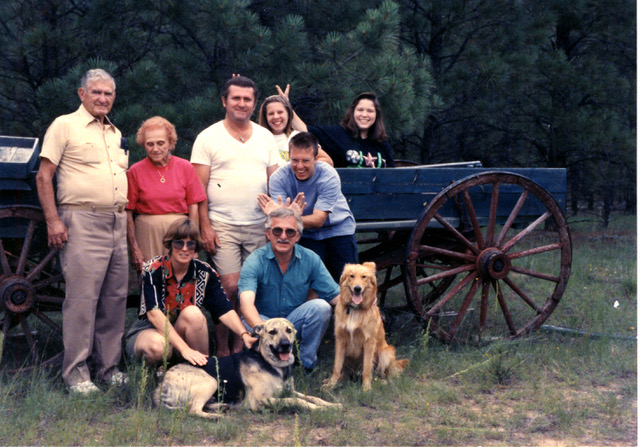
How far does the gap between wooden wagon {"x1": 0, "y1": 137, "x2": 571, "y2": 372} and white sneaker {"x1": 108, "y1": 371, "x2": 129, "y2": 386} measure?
516 mm

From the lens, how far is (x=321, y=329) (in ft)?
14.5

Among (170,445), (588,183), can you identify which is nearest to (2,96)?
(170,445)

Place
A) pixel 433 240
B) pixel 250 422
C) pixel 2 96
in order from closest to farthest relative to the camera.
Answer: pixel 250 422, pixel 433 240, pixel 2 96

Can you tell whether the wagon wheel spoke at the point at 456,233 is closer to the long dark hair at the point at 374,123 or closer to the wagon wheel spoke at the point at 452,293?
the wagon wheel spoke at the point at 452,293

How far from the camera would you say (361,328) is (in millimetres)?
4410

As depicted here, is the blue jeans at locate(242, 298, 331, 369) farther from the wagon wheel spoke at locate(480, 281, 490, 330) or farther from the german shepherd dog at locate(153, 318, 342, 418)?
the wagon wheel spoke at locate(480, 281, 490, 330)

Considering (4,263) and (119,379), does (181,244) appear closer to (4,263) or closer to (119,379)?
(119,379)

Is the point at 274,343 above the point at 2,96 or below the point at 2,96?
below

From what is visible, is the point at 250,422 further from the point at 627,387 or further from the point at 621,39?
the point at 621,39

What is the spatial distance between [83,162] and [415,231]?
2.40 m

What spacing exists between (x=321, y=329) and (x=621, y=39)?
9.00 metres

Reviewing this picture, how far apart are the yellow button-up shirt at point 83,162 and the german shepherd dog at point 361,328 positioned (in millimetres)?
1588

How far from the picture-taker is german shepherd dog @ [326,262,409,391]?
431 centimetres

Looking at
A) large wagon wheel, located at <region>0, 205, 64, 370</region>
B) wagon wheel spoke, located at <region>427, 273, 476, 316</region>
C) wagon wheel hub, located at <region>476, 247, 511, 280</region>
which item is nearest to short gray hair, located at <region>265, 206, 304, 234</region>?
wagon wheel spoke, located at <region>427, 273, 476, 316</region>
